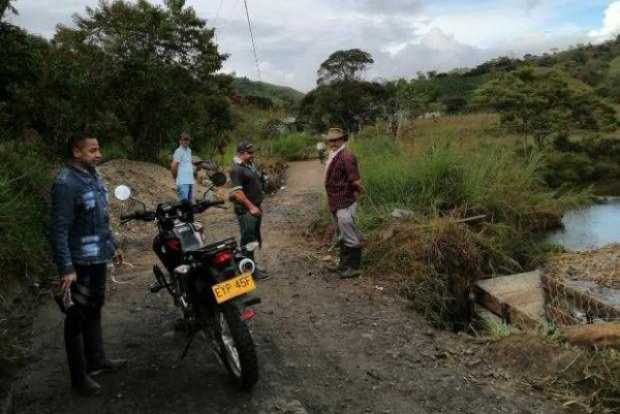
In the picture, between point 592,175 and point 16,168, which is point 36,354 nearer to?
point 16,168

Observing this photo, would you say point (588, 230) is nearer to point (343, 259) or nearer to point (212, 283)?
point (343, 259)

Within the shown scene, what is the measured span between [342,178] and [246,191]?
3.43 ft

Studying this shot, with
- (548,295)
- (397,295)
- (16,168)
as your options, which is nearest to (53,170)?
(16,168)

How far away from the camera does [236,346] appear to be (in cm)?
334

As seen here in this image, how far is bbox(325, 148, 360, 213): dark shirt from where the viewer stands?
5.87 m

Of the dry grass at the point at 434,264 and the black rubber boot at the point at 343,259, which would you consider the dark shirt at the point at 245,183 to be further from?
the dry grass at the point at 434,264

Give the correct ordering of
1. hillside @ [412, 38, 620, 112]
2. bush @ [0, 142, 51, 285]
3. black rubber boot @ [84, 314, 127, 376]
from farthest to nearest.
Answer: hillside @ [412, 38, 620, 112] < bush @ [0, 142, 51, 285] < black rubber boot @ [84, 314, 127, 376]

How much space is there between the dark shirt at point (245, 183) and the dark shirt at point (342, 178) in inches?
31.5

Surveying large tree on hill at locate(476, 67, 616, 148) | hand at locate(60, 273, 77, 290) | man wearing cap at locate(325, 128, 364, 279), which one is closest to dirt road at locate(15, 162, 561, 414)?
man wearing cap at locate(325, 128, 364, 279)

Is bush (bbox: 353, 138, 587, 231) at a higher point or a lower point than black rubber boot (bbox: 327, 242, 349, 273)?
higher

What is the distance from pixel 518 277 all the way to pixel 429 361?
113 inches

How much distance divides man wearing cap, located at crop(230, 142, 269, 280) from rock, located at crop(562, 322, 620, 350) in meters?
3.03

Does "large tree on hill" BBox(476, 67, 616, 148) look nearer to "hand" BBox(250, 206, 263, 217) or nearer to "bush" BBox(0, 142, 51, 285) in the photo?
"hand" BBox(250, 206, 263, 217)

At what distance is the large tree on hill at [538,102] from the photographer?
2303 cm
